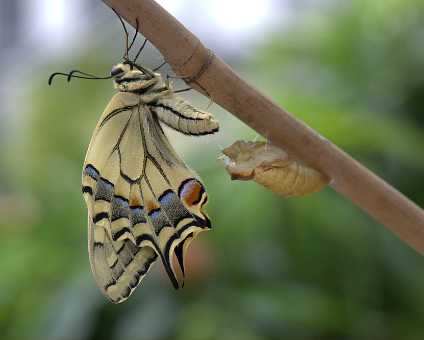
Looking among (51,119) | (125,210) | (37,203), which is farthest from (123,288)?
(51,119)

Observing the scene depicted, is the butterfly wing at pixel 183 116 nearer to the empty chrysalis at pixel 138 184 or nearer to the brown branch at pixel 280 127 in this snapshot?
the empty chrysalis at pixel 138 184

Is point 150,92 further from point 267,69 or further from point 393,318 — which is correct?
point 267,69

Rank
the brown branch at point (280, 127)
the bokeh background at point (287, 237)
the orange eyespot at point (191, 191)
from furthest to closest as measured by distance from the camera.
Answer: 1. the bokeh background at point (287, 237)
2. the orange eyespot at point (191, 191)
3. the brown branch at point (280, 127)

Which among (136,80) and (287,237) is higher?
(136,80)

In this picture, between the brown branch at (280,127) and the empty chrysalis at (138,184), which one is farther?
the empty chrysalis at (138,184)

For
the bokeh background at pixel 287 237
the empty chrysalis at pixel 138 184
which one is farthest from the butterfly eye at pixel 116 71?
the bokeh background at pixel 287 237

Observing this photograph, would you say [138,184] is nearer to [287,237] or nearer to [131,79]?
[131,79]

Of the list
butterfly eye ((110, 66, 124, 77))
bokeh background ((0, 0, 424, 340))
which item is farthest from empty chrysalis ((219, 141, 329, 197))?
bokeh background ((0, 0, 424, 340))

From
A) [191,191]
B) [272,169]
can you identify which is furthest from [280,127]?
[191,191]
